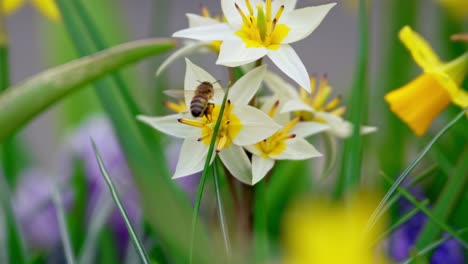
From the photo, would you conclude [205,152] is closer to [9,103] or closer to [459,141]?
[9,103]

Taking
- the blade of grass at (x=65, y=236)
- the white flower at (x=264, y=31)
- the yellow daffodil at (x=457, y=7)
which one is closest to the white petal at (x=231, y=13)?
the white flower at (x=264, y=31)

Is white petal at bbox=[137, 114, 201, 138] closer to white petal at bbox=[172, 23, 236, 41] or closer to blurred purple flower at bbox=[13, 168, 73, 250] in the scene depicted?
white petal at bbox=[172, 23, 236, 41]

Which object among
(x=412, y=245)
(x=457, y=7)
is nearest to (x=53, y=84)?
(x=412, y=245)

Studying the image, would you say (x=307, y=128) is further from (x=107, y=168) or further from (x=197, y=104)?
(x=107, y=168)

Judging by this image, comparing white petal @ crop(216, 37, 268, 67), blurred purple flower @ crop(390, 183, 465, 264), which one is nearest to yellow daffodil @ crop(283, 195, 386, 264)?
white petal @ crop(216, 37, 268, 67)

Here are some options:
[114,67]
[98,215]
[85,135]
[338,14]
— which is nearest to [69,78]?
[114,67]

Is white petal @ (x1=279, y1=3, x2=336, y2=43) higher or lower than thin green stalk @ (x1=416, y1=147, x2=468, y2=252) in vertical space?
higher
